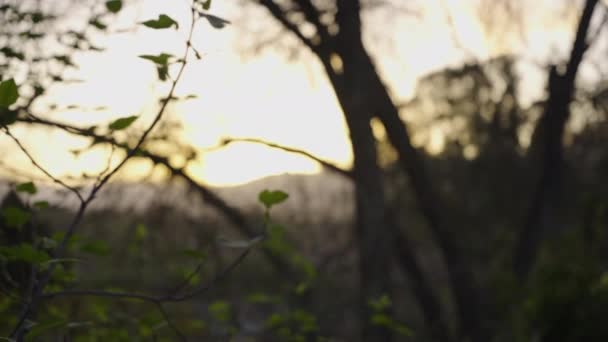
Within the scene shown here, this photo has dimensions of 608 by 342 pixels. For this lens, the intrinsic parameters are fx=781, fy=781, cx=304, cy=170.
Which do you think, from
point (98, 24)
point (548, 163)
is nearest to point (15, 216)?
point (98, 24)

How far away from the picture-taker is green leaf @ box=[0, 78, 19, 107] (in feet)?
4.86

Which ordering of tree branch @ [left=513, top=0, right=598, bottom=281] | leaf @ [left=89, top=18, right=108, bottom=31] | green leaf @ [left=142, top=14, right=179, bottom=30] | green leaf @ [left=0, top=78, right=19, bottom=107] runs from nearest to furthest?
1. green leaf @ [left=0, top=78, right=19, bottom=107]
2. green leaf @ [left=142, top=14, right=179, bottom=30]
3. leaf @ [left=89, top=18, right=108, bottom=31]
4. tree branch @ [left=513, top=0, right=598, bottom=281]

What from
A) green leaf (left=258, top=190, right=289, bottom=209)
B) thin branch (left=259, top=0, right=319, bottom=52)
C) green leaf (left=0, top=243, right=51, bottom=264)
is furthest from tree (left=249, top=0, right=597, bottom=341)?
green leaf (left=0, top=243, right=51, bottom=264)

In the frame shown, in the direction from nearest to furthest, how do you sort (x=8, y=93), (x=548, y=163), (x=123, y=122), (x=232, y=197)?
(x=8, y=93) < (x=123, y=122) < (x=232, y=197) < (x=548, y=163)

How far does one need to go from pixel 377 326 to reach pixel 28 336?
128 inches

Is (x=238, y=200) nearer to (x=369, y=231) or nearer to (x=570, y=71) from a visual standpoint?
(x=369, y=231)

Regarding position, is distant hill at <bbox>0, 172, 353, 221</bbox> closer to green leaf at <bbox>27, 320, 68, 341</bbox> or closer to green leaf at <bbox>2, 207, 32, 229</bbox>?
green leaf at <bbox>2, 207, 32, 229</bbox>

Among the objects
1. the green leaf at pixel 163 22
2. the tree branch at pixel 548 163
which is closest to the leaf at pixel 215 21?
the green leaf at pixel 163 22

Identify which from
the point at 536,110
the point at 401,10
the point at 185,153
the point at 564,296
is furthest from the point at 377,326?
the point at 536,110

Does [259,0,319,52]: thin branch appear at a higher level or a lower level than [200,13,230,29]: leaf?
higher

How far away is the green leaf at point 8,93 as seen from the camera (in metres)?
1.48

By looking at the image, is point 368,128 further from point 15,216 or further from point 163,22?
point 163,22

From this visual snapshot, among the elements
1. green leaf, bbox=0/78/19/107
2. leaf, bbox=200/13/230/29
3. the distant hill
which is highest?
the distant hill

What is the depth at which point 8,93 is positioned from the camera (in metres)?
1.49
